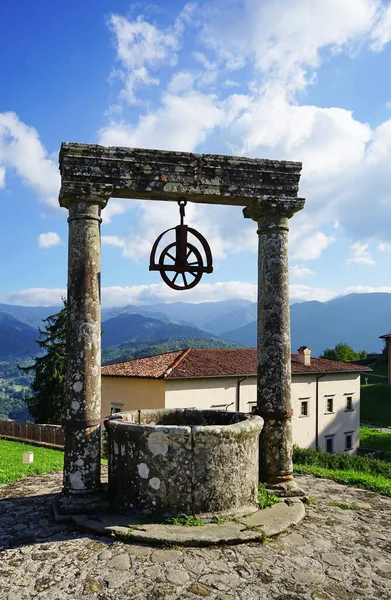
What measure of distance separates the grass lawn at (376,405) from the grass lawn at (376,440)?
18.8 ft

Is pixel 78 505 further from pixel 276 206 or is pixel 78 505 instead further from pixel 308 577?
pixel 276 206

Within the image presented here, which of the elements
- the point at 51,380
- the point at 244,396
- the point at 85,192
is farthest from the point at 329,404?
the point at 85,192

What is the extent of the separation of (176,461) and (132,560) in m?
1.28

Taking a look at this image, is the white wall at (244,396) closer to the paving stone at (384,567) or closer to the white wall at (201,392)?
the white wall at (201,392)

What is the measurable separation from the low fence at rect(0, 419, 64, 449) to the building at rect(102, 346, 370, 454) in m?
6.04

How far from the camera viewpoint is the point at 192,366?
85.8 ft

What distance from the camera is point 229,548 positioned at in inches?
207

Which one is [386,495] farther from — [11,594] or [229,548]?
[11,594]

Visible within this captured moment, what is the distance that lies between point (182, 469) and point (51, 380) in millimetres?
28608

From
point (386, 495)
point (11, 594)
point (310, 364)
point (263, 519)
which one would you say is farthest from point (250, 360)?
point (11, 594)

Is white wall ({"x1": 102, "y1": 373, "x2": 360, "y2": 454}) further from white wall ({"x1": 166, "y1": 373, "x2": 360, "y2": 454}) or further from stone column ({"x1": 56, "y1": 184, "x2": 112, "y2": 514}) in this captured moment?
stone column ({"x1": 56, "y1": 184, "x2": 112, "y2": 514})

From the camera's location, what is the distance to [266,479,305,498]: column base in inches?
272

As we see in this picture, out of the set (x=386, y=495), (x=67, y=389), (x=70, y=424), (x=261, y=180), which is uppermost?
(x=261, y=180)

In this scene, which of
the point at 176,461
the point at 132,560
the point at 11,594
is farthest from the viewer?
the point at 176,461
